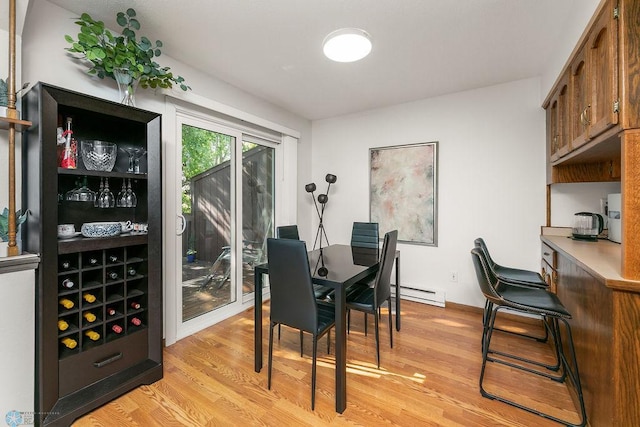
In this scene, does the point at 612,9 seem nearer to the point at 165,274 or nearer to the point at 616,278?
the point at 616,278

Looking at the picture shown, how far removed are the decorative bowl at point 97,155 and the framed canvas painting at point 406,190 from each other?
2.84 metres

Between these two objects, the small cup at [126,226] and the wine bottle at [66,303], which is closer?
the wine bottle at [66,303]

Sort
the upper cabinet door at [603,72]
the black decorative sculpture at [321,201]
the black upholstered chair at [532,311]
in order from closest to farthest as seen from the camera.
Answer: the upper cabinet door at [603,72]
the black upholstered chair at [532,311]
the black decorative sculpture at [321,201]

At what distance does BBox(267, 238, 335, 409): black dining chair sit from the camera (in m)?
1.73

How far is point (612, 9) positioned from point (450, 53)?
3.91ft

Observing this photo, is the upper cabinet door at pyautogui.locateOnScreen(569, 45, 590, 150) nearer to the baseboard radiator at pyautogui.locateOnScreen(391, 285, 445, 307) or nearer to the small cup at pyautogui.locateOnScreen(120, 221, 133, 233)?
the baseboard radiator at pyautogui.locateOnScreen(391, 285, 445, 307)

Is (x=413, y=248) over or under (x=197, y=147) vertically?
under

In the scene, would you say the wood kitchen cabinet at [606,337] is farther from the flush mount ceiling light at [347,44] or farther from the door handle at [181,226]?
the door handle at [181,226]

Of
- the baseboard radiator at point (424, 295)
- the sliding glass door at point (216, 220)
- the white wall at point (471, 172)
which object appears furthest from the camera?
the baseboard radiator at point (424, 295)

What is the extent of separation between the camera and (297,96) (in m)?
3.31

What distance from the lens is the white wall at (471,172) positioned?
2834mm

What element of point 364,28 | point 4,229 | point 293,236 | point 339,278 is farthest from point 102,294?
point 364,28

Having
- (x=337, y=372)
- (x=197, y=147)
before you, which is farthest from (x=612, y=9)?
(x=197, y=147)

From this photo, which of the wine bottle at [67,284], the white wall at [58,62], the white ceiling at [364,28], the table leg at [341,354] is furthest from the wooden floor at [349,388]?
the white ceiling at [364,28]
